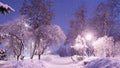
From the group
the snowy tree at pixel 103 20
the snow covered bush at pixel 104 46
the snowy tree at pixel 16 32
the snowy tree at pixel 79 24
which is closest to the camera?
the snowy tree at pixel 16 32

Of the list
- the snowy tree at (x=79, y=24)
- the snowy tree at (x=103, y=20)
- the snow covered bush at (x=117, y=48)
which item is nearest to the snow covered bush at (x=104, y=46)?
the snow covered bush at (x=117, y=48)

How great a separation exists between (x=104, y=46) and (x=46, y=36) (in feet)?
28.9

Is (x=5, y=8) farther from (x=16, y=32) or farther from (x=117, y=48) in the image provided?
(x=117, y=48)

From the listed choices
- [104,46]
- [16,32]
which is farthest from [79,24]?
[16,32]

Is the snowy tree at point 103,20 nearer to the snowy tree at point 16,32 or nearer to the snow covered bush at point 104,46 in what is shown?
the snow covered bush at point 104,46

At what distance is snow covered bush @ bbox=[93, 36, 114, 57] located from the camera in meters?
35.7

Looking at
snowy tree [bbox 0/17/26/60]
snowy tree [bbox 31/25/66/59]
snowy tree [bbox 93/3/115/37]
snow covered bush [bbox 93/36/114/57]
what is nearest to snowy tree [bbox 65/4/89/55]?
snowy tree [bbox 93/3/115/37]

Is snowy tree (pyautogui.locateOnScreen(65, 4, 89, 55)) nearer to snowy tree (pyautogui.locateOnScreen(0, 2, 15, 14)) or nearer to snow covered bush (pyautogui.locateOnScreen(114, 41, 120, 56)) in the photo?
snow covered bush (pyautogui.locateOnScreen(114, 41, 120, 56))

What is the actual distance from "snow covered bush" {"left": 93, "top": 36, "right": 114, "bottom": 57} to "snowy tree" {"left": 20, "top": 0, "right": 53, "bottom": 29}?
8211mm

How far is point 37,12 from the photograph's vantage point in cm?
3209

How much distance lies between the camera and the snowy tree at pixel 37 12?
32.0 meters

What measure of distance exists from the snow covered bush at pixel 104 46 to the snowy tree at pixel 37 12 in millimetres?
8211

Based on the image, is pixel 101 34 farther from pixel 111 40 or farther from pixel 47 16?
pixel 47 16

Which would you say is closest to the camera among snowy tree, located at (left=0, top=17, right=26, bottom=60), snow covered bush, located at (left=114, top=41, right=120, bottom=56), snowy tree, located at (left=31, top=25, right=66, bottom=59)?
snowy tree, located at (left=0, top=17, right=26, bottom=60)
